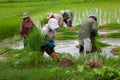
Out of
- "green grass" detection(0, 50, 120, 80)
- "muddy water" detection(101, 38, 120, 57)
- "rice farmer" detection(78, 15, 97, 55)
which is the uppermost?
"rice farmer" detection(78, 15, 97, 55)

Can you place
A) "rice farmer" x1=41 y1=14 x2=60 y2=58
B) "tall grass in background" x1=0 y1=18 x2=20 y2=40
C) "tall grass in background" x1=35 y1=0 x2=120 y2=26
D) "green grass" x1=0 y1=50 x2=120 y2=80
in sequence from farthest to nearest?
→ "tall grass in background" x1=35 y1=0 x2=120 y2=26 → "tall grass in background" x1=0 y1=18 x2=20 y2=40 → "rice farmer" x1=41 y1=14 x2=60 y2=58 → "green grass" x1=0 y1=50 x2=120 y2=80

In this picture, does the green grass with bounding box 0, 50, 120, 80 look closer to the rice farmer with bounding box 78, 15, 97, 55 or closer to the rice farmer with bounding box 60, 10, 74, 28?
the rice farmer with bounding box 78, 15, 97, 55

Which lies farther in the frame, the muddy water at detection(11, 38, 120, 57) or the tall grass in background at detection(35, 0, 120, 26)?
the tall grass in background at detection(35, 0, 120, 26)

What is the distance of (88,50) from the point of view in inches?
369

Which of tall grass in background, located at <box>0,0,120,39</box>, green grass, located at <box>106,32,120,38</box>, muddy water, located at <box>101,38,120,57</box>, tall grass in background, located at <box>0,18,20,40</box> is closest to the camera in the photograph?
muddy water, located at <box>101,38,120,57</box>

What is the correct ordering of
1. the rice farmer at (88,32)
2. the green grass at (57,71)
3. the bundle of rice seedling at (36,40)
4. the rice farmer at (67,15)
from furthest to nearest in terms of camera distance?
the rice farmer at (67,15), the rice farmer at (88,32), the bundle of rice seedling at (36,40), the green grass at (57,71)

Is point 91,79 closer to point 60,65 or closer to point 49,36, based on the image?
point 60,65

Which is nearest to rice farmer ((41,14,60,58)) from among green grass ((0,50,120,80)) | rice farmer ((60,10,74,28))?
green grass ((0,50,120,80))

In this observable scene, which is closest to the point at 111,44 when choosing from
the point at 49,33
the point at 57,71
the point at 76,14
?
the point at 49,33

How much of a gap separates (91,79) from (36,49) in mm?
2124

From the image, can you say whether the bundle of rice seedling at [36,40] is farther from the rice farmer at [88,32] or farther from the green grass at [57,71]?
the rice farmer at [88,32]

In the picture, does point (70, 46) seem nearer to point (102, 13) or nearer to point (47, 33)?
point (47, 33)

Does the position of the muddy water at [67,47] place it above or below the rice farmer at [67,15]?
below

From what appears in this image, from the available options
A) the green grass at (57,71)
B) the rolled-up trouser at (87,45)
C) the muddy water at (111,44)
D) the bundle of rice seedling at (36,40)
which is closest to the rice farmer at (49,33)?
the bundle of rice seedling at (36,40)
